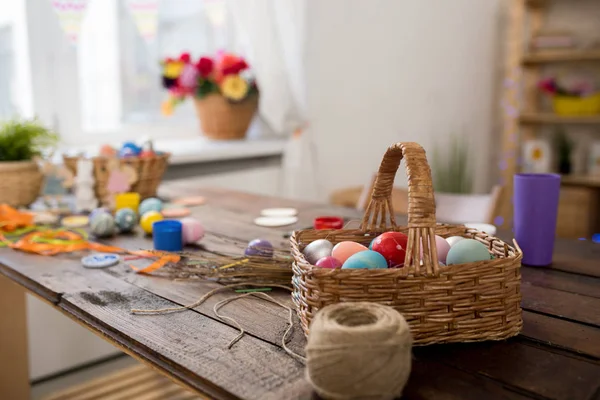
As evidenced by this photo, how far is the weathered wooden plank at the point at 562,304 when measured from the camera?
87 cm

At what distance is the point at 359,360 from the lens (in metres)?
0.59

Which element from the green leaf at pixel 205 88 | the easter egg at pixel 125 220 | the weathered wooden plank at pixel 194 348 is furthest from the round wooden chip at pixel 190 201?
the green leaf at pixel 205 88

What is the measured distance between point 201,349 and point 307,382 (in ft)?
0.53

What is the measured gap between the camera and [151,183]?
172 cm

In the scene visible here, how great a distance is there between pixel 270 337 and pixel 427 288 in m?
0.21


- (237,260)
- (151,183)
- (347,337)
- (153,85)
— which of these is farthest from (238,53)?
(347,337)

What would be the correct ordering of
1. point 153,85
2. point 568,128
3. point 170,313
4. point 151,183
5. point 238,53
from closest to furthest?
point 170,313
point 151,183
point 153,85
point 238,53
point 568,128

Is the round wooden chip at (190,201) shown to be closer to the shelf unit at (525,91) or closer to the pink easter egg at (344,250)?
the pink easter egg at (344,250)

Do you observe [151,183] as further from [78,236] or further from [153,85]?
[153,85]

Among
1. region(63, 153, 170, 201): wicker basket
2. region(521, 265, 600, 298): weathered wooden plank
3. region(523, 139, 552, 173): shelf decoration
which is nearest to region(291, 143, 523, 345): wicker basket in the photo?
region(521, 265, 600, 298): weathered wooden plank

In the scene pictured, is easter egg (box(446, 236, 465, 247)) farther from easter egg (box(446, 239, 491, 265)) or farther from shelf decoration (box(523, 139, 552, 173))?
shelf decoration (box(523, 139, 552, 173))

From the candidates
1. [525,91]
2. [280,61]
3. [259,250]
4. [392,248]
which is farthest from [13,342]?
[525,91]

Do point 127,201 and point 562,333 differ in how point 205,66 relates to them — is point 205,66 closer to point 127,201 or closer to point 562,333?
point 127,201

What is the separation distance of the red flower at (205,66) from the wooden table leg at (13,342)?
126 centimetres
